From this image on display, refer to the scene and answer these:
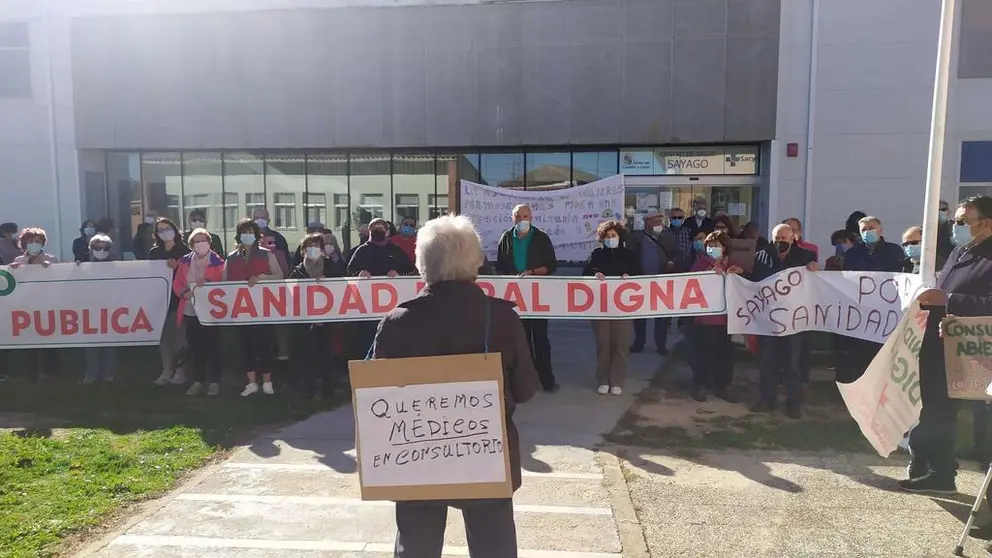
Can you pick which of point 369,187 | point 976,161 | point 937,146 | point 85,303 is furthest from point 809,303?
point 369,187

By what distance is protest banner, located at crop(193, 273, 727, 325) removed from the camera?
24.6 feet

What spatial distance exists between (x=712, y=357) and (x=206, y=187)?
1283 cm

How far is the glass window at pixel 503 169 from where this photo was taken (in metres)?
15.6

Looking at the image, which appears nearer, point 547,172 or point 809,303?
point 809,303

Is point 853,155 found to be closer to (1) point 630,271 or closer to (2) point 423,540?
(1) point 630,271

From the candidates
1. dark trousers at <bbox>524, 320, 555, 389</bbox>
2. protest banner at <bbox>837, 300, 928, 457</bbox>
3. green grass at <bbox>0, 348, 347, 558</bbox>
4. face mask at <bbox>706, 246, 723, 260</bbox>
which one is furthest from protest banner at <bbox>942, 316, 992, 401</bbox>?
green grass at <bbox>0, 348, 347, 558</bbox>

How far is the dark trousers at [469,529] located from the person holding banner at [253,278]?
17.3ft

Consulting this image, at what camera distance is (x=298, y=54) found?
15.2 metres

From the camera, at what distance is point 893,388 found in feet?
16.5

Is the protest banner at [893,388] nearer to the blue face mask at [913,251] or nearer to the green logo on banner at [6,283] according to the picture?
the blue face mask at [913,251]

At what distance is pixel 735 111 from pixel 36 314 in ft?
39.2

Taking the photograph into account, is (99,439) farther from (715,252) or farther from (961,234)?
(961,234)

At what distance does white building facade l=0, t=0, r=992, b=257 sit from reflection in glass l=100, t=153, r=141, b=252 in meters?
0.05

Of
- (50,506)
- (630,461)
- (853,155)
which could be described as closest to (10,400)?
(50,506)
